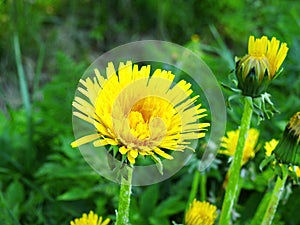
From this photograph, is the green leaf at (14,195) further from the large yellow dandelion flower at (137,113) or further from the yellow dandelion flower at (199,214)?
the large yellow dandelion flower at (137,113)

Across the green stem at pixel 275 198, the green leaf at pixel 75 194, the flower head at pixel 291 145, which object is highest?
the flower head at pixel 291 145

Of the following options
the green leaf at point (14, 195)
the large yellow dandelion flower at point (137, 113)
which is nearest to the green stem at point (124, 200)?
the large yellow dandelion flower at point (137, 113)

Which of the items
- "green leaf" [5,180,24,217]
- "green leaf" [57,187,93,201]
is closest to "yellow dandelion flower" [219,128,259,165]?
"green leaf" [57,187,93,201]

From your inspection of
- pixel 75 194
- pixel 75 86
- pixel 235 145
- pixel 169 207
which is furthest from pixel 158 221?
pixel 75 86

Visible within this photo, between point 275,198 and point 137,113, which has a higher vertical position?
point 137,113

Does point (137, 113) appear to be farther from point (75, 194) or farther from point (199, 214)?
point (75, 194)
